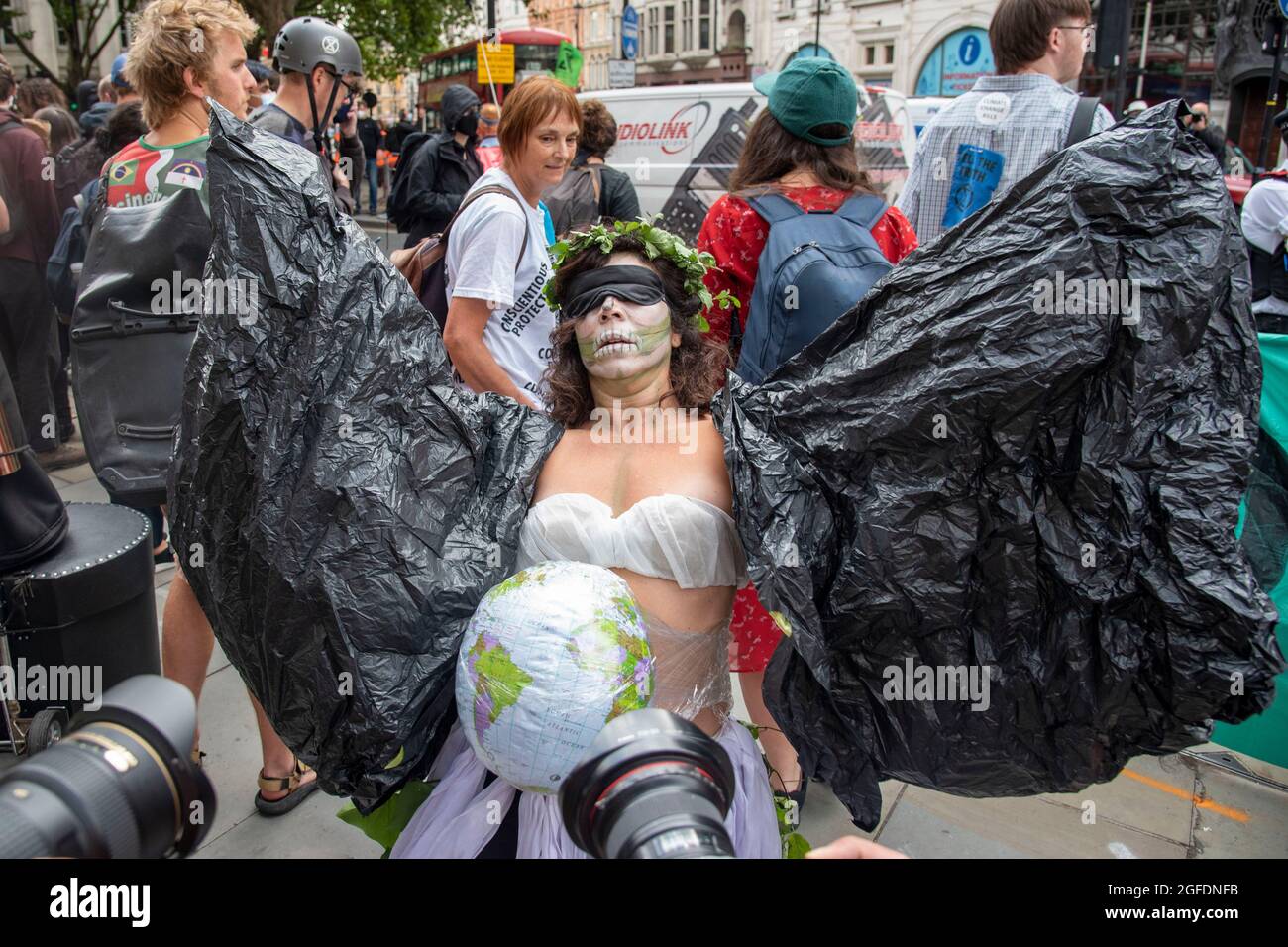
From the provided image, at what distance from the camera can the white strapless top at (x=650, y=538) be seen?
6.09 ft

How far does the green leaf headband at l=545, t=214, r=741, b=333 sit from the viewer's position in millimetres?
2109

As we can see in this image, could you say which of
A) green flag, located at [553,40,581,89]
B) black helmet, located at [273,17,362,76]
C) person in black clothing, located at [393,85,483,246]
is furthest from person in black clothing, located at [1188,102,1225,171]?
green flag, located at [553,40,581,89]

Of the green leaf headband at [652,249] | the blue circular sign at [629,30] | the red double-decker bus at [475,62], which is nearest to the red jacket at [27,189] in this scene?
the green leaf headband at [652,249]

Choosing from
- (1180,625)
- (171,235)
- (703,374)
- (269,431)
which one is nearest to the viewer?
(1180,625)

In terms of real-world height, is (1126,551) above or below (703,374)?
below

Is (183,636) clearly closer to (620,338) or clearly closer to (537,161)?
(620,338)

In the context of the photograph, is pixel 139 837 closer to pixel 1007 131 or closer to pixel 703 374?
pixel 703 374

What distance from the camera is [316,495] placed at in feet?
5.78

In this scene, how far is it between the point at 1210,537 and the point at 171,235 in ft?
8.52

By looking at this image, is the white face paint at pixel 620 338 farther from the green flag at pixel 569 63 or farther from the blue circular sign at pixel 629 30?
the blue circular sign at pixel 629 30

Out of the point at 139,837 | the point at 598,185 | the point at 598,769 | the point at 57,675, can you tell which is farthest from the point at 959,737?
the point at 598,185

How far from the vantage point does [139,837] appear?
92cm

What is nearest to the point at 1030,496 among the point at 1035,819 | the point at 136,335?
the point at 1035,819

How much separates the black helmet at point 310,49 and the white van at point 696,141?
237 inches
